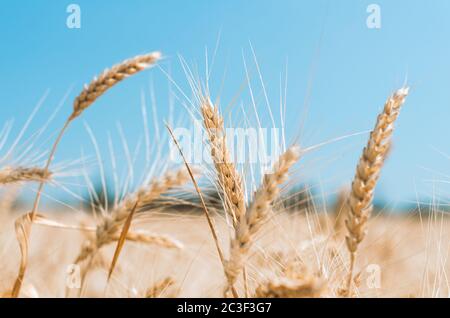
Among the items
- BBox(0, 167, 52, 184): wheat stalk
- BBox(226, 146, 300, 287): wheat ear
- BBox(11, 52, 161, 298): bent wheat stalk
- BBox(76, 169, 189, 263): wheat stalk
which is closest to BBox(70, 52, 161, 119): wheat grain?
BBox(11, 52, 161, 298): bent wheat stalk

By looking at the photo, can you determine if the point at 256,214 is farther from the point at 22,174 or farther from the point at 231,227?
the point at 22,174

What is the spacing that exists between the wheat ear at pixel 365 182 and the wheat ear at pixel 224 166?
0.23m

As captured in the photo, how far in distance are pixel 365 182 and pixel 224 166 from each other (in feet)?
1.08

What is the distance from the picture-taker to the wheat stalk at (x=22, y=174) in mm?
1574

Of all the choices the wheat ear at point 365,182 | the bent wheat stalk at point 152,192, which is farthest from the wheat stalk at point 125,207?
the wheat ear at point 365,182

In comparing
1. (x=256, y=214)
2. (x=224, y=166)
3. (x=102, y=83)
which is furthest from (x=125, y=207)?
(x=256, y=214)

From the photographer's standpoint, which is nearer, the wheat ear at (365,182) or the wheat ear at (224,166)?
the wheat ear at (365,182)

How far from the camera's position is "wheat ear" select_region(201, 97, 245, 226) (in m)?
1.20

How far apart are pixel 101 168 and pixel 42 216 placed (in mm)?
240

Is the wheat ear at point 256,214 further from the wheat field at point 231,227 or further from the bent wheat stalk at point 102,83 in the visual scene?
the bent wheat stalk at point 102,83

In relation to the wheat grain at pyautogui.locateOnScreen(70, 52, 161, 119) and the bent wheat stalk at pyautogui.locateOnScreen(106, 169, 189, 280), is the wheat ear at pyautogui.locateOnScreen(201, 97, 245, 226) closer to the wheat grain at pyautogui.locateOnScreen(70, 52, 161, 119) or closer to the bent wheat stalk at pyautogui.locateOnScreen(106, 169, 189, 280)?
the bent wheat stalk at pyautogui.locateOnScreen(106, 169, 189, 280)

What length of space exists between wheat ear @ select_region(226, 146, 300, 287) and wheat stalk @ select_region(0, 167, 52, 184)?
75cm

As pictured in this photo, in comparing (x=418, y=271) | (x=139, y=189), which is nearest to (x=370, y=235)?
(x=418, y=271)
